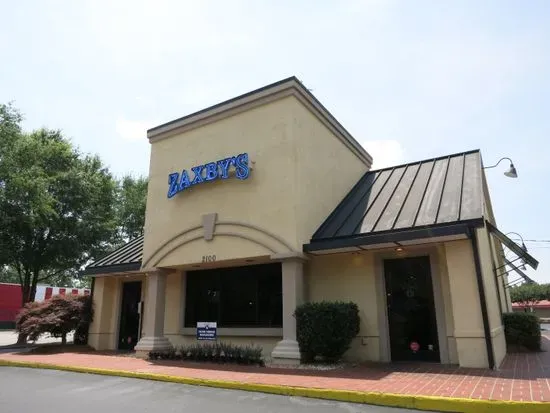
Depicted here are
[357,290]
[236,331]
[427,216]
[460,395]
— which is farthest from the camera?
[236,331]

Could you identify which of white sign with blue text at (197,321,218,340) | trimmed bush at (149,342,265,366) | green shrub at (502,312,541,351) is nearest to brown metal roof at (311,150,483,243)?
trimmed bush at (149,342,265,366)

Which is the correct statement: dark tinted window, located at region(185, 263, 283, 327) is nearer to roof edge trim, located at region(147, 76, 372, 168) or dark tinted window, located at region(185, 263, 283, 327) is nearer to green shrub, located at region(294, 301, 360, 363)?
green shrub, located at region(294, 301, 360, 363)

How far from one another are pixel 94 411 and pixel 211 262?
728 cm

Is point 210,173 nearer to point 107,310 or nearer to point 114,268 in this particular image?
point 114,268

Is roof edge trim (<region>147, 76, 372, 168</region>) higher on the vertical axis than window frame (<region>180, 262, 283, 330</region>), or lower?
higher

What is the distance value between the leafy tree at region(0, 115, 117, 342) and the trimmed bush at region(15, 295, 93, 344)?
12.6ft

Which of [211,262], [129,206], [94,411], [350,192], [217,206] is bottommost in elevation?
[94,411]

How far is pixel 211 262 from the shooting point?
1376cm

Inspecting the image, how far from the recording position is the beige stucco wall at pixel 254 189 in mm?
12477

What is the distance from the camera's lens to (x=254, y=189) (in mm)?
13094

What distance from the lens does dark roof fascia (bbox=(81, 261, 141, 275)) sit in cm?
1595

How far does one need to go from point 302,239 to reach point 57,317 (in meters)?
12.0

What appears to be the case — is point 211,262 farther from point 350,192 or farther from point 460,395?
point 460,395

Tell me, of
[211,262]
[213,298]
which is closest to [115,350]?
[213,298]
